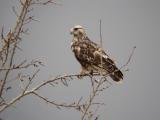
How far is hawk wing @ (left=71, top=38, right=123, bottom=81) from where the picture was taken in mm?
1779

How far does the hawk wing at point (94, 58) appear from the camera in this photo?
178cm

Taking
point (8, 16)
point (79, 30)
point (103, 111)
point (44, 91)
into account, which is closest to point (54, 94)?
point (44, 91)

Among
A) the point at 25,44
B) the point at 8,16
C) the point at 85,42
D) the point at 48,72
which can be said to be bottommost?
the point at 85,42

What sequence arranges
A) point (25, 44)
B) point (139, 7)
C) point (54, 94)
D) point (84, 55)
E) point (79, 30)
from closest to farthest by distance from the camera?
point (84, 55) < point (79, 30) < point (139, 7) < point (54, 94) < point (25, 44)

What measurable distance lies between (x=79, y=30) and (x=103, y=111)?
0.86 meters

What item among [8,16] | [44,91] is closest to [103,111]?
[44,91]

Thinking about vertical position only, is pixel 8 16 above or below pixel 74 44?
above

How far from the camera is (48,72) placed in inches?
118

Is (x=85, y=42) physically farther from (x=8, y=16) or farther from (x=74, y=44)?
(x=8, y=16)

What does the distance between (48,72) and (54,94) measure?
0.54 ft

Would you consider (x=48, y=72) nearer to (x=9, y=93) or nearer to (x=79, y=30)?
(x=9, y=93)

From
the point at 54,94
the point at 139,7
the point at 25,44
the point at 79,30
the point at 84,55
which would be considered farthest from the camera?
the point at 25,44

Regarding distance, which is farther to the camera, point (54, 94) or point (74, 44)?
point (54, 94)

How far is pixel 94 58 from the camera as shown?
181 centimetres
